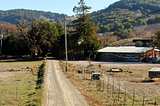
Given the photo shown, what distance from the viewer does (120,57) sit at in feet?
165

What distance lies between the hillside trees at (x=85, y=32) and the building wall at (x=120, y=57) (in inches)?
124

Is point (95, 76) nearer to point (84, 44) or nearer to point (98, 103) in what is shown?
point (98, 103)

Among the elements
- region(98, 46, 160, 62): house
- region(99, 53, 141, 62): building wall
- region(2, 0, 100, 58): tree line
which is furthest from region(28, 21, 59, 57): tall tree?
region(98, 46, 160, 62): house

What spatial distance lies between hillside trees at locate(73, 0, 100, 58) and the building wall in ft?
10.4

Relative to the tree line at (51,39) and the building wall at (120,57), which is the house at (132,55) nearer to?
the building wall at (120,57)

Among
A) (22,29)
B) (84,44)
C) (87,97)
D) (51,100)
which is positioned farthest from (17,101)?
(22,29)

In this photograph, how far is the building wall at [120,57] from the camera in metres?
47.9

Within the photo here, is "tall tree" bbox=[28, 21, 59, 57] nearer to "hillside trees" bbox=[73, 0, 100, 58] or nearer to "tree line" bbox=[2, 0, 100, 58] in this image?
"tree line" bbox=[2, 0, 100, 58]

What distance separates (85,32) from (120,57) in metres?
17.7

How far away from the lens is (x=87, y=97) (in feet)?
44.6

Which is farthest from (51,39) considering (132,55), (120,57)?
(132,55)

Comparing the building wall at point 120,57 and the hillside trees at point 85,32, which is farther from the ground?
the hillside trees at point 85,32

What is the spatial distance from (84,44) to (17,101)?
43755mm

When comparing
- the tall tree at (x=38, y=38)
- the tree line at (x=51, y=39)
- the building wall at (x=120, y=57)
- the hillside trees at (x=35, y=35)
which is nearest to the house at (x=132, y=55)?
the building wall at (x=120, y=57)
